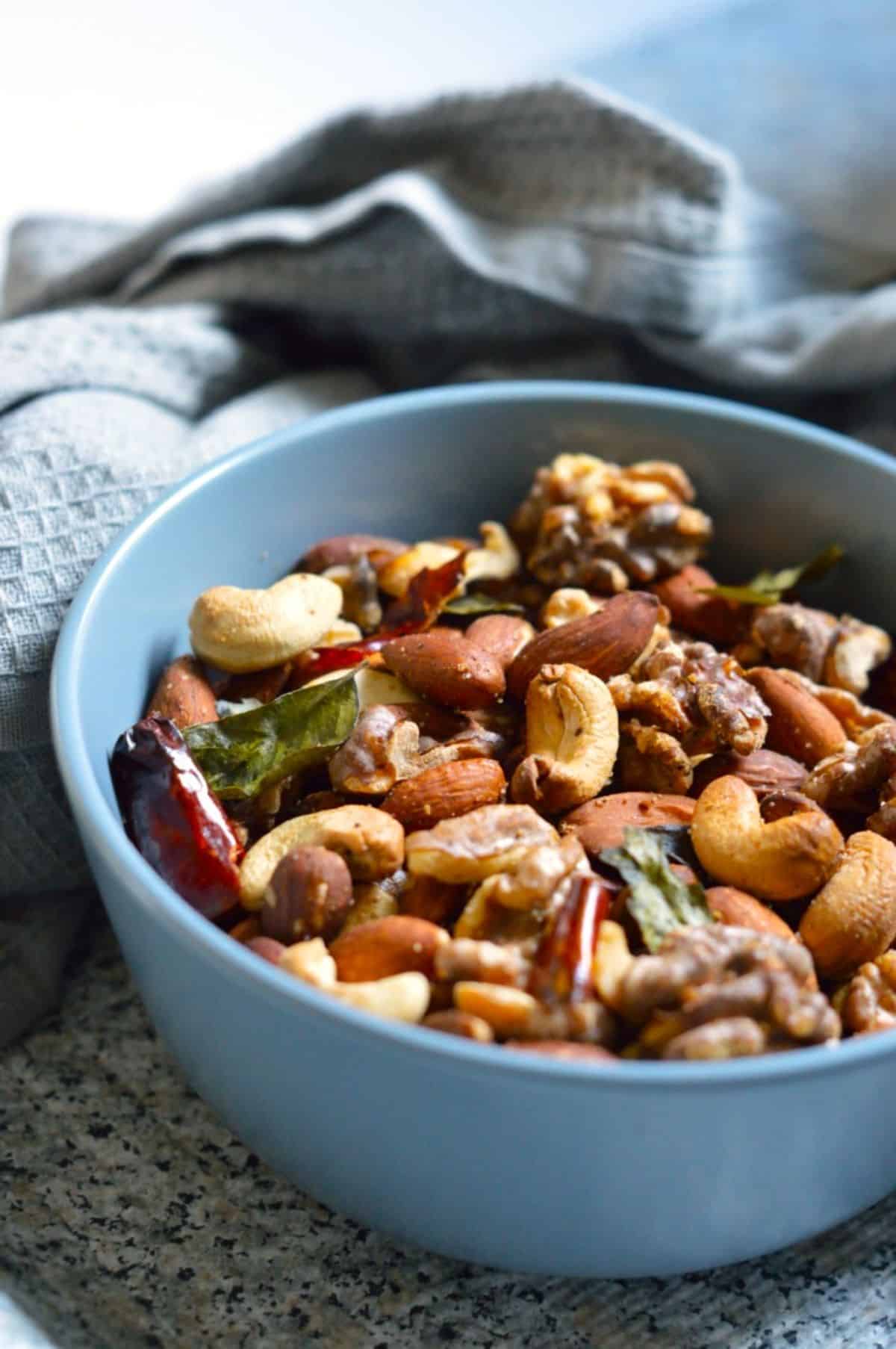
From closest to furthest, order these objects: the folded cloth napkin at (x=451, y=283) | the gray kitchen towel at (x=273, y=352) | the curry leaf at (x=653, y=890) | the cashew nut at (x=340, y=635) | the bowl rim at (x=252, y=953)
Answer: the bowl rim at (x=252, y=953)
the curry leaf at (x=653, y=890)
the gray kitchen towel at (x=273, y=352)
the cashew nut at (x=340, y=635)
the folded cloth napkin at (x=451, y=283)

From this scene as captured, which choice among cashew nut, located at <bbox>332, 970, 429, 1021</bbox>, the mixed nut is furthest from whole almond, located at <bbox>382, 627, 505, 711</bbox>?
cashew nut, located at <bbox>332, 970, 429, 1021</bbox>

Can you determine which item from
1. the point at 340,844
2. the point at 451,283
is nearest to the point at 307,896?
the point at 340,844

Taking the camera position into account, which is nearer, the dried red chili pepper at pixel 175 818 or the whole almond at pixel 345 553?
the dried red chili pepper at pixel 175 818

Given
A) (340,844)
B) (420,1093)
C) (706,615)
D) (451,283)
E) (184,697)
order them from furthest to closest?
1. (451,283)
2. (706,615)
3. (184,697)
4. (340,844)
5. (420,1093)

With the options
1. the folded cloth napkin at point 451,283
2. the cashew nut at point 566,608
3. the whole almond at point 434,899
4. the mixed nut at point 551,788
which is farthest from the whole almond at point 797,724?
the folded cloth napkin at point 451,283

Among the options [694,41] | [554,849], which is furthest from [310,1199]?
[694,41]

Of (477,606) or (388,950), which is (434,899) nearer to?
(388,950)

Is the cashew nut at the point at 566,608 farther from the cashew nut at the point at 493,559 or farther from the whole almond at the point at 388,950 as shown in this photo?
the whole almond at the point at 388,950

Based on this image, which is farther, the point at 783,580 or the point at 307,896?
the point at 783,580

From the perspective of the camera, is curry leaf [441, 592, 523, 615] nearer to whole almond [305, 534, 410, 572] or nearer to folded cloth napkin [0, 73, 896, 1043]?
whole almond [305, 534, 410, 572]
